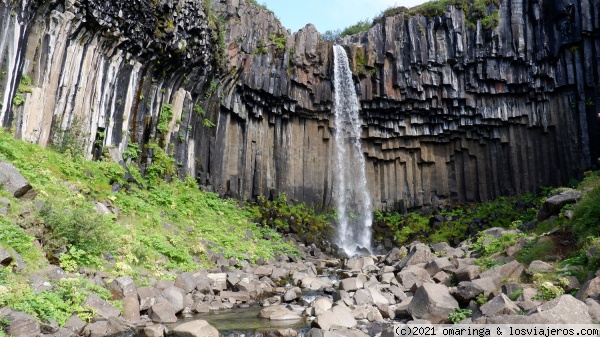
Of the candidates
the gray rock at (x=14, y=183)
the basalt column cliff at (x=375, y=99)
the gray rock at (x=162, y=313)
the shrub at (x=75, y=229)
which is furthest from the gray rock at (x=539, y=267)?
the basalt column cliff at (x=375, y=99)

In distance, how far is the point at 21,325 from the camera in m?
6.58

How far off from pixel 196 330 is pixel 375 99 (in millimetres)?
23020

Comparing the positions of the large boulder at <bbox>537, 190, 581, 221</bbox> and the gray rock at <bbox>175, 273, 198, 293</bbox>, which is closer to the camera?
the gray rock at <bbox>175, 273, 198, 293</bbox>

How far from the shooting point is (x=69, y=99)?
15930mm

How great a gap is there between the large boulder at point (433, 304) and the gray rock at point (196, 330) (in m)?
4.02

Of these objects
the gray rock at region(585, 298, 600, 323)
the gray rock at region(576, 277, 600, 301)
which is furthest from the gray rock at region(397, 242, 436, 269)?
the gray rock at region(585, 298, 600, 323)

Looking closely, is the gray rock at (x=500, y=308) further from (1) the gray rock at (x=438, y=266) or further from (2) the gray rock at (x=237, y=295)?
(2) the gray rock at (x=237, y=295)

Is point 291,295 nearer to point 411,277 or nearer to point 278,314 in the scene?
point 278,314

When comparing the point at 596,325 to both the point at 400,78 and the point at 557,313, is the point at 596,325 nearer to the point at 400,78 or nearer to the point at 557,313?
the point at 557,313

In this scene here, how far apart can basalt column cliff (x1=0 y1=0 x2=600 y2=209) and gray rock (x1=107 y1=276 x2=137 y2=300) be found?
9.42m

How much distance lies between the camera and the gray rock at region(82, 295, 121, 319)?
821cm

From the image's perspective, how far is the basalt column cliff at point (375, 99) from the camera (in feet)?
64.7

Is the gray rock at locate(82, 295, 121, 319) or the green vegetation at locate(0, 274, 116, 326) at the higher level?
the green vegetation at locate(0, 274, 116, 326)

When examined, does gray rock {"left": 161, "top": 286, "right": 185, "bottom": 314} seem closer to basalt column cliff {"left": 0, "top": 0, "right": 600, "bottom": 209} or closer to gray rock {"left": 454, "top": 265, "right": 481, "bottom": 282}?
gray rock {"left": 454, "top": 265, "right": 481, "bottom": 282}
